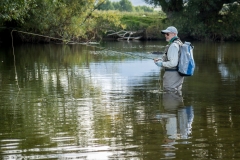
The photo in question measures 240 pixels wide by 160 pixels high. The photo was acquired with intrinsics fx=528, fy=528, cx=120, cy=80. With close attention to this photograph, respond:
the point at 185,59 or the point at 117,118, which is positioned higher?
the point at 185,59

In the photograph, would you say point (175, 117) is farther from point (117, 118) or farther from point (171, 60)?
point (171, 60)

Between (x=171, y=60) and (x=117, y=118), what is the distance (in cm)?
248

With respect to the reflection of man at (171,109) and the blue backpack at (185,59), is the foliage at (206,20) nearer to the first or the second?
the reflection of man at (171,109)

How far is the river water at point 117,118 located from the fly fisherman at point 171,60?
1.26ft

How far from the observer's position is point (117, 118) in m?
9.80

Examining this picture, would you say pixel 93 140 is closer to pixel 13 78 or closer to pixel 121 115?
pixel 121 115

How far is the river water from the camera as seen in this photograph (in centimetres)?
730

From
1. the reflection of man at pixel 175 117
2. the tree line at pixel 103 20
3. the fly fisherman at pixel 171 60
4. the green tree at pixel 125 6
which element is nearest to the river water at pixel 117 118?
the reflection of man at pixel 175 117

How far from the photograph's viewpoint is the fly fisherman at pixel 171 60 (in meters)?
11.6

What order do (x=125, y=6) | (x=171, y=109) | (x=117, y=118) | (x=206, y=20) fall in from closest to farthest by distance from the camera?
(x=117, y=118), (x=171, y=109), (x=206, y=20), (x=125, y=6)

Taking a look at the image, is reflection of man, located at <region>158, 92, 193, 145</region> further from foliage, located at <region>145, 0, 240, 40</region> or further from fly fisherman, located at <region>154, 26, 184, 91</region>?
foliage, located at <region>145, 0, 240, 40</region>

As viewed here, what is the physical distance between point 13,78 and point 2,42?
2841cm

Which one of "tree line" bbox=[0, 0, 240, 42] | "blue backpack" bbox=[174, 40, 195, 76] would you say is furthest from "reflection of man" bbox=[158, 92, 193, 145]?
"tree line" bbox=[0, 0, 240, 42]

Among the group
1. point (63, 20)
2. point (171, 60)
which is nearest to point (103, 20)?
point (63, 20)
